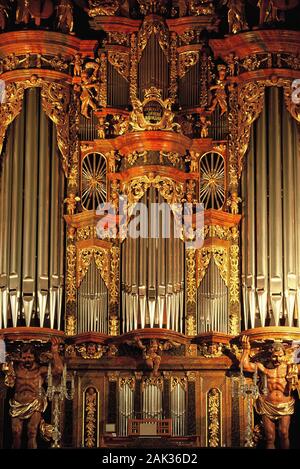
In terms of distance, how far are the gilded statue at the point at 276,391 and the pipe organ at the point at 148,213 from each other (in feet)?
0.49

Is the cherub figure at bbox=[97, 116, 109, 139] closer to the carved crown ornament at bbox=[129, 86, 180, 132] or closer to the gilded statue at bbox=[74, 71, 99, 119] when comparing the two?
the gilded statue at bbox=[74, 71, 99, 119]

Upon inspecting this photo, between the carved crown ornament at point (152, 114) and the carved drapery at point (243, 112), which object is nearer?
the carved crown ornament at point (152, 114)

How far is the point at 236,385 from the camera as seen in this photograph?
28.0 m

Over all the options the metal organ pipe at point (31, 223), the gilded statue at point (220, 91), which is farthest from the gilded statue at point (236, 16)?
the metal organ pipe at point (31, 223)

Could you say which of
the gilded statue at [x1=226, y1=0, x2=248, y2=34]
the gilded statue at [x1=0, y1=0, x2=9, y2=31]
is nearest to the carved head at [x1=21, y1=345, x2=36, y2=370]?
the gilded statue at [x1=0, y1=0, x2=9, y2=31]

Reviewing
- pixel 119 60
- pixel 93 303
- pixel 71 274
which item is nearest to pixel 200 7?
pixel 119 60

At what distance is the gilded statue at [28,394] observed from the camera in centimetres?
2784

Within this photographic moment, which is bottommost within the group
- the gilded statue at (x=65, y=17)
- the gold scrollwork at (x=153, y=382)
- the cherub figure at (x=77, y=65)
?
the gold scrollwork at (x=153, y=382)

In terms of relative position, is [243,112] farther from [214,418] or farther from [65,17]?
[214,418]

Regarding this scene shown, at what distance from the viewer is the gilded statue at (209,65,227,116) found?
29109 mm

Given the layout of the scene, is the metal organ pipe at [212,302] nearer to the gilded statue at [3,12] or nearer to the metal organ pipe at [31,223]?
the metal organ pipe at [31,223]
